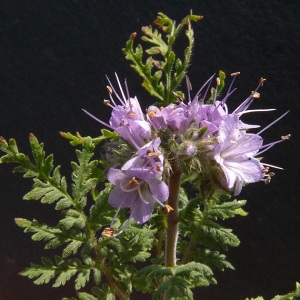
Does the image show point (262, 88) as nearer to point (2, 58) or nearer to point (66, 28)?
point (66, 28)

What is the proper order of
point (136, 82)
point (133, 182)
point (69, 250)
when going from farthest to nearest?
point (136, 82) < point (69, 250) < point (133, 182)

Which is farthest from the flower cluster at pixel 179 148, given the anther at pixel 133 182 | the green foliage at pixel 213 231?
the green foliage at pixel 213 231

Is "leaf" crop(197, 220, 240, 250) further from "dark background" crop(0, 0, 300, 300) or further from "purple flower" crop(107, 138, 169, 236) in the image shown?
"dark background" crop(0, 0, 300, 300)

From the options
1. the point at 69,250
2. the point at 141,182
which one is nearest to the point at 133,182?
the point at 141,182

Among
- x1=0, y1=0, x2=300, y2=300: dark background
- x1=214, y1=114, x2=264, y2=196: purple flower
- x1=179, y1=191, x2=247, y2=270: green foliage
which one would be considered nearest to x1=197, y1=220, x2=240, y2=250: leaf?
x1=179, y1=191, x2=247, y2=270: green foliage

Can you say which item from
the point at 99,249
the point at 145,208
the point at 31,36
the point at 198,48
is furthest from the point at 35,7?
the point at 145,208

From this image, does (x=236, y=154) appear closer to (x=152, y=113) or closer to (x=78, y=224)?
(x=152, y=113)
